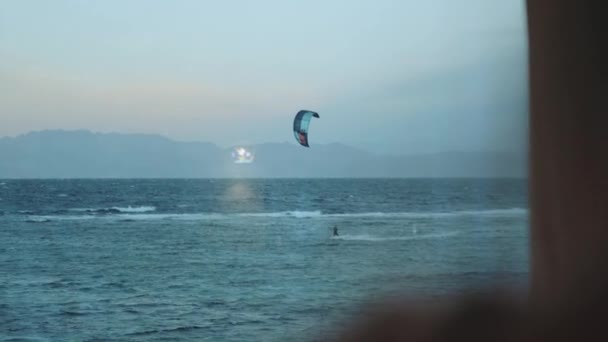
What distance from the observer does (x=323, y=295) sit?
1244 cm

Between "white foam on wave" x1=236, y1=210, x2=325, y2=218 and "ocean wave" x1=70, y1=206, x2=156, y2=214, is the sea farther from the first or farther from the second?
"ocean wave" x1=70, y1=206, x2=156, y2=214

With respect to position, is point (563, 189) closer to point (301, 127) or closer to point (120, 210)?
point (301, 127)

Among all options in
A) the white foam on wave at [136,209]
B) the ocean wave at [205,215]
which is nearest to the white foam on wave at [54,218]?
the ocean wave at [205,215]

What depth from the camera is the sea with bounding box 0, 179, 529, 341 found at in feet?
31.2

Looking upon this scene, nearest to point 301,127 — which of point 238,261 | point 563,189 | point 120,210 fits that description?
point 563,189

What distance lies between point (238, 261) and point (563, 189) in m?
15.0

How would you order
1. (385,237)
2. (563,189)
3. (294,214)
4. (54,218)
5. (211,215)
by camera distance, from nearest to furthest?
1. (563,189)
2. (385,237)
3. (54,218)
4. (211,215)
5. (294,214)

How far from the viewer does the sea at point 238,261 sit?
9.52m

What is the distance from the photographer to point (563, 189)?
290cm

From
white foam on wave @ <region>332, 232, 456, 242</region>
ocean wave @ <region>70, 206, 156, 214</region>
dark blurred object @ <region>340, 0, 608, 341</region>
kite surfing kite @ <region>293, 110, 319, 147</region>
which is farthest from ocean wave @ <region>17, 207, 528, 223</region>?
dark blurred object @ <region>340, 0, 608, 341</region>

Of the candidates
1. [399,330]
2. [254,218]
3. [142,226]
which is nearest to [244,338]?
[399,330]

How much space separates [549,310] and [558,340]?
226 millimetres

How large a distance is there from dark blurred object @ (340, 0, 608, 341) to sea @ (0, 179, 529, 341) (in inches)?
9.0

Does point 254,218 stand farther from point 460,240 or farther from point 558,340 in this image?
point 558,340
